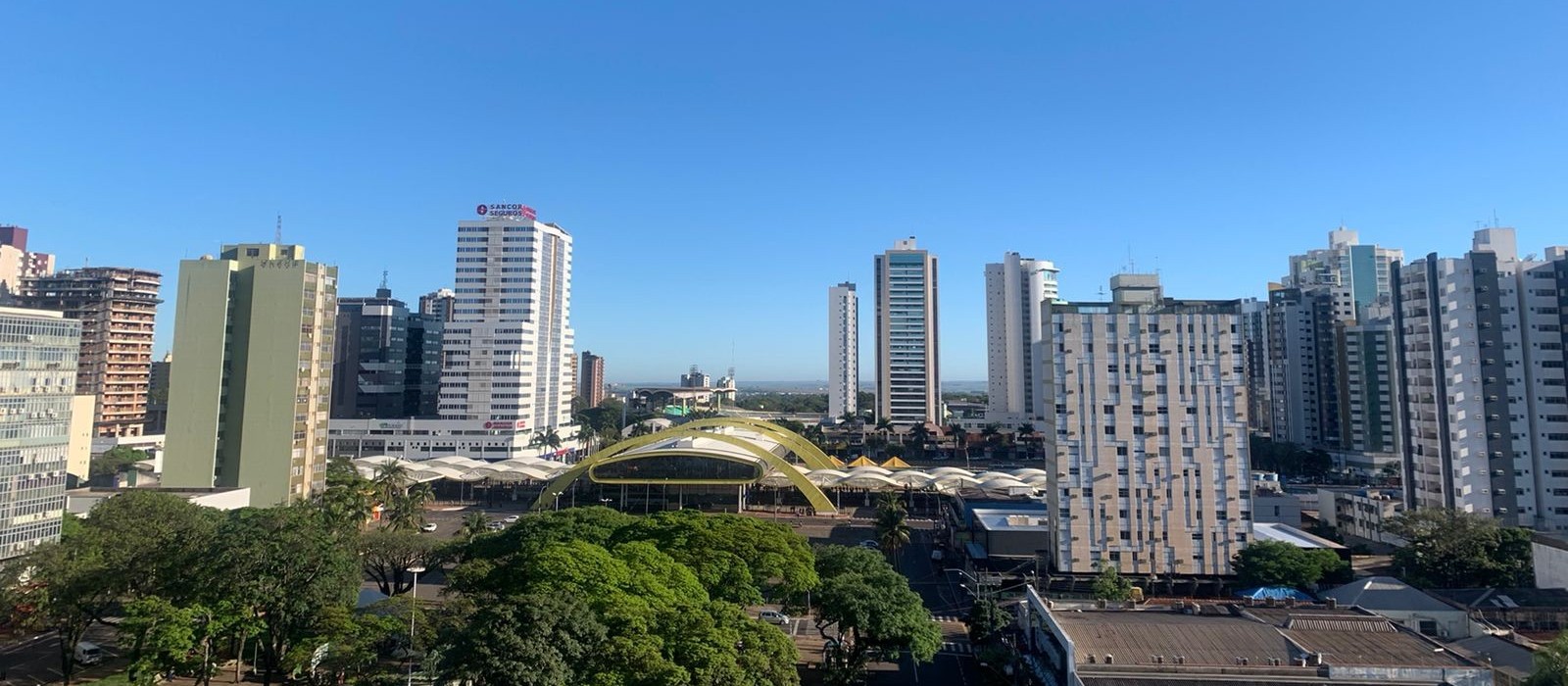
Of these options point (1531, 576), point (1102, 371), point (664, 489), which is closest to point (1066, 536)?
point (1102, 371)

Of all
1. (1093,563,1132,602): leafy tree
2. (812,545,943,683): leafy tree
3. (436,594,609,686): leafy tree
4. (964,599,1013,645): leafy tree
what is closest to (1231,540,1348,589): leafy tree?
(1093,563,1132,602): leafy tree

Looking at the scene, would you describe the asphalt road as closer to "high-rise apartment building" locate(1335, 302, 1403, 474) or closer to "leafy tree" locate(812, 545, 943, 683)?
"leafy tree" locate(812, 545, 943, 683)

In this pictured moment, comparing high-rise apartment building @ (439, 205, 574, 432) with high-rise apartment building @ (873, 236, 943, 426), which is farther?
high-rise apartment building @ (873, 236, 943, 426)

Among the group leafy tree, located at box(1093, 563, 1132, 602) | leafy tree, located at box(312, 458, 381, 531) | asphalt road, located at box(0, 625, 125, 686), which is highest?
leafy tree, located at box(312, 458, 381, 531)

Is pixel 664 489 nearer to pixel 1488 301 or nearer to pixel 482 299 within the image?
pixel 482 299

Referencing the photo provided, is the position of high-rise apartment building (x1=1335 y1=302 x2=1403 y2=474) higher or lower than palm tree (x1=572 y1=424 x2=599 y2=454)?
higher

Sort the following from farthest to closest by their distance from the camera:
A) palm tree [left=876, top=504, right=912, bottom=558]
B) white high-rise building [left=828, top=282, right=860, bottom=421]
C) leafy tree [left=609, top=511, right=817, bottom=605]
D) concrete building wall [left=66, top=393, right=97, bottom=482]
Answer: white high-rise building [left=828, top=282, right=860, bottom=421]
concrete building wall [left=66, top=393, right=97, bottom=482]
palm tree [left=876, top=504, right=912, bottom=558]
leafy tree [left=609, top=511, right=817, bottom=605]

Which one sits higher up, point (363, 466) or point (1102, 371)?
point (1102, 371)
